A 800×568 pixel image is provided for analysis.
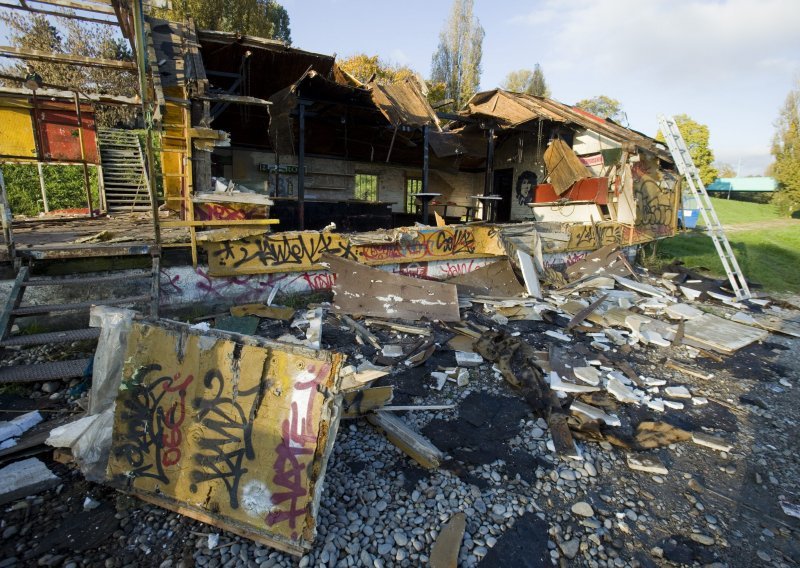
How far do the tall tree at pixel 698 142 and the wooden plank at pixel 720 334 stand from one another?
27.6 meters

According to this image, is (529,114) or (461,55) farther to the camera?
(461,55)

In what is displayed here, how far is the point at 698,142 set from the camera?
28938 mm

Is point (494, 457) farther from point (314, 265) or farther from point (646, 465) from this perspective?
point (314, 265)

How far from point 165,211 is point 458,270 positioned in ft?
25.8

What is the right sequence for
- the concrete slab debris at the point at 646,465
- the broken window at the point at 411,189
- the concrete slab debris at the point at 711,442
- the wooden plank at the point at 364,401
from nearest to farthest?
the concrete slab debris at the point at 646,465, the wooden plank at the point at 364,401, the concrete slab debris at the point at 711,442, the broken window at the point at 411,189

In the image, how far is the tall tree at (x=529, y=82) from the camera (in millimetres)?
39344

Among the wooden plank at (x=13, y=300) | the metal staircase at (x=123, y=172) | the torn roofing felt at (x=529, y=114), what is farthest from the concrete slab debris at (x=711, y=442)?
the metal staircase at (x=123, y=172)

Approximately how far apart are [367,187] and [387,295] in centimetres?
1115

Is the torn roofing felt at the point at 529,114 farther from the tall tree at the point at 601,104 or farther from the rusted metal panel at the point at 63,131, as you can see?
the tall tree at the point at 601,104

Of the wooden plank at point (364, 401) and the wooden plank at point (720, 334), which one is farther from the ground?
the wooden plank at point (364, 401)

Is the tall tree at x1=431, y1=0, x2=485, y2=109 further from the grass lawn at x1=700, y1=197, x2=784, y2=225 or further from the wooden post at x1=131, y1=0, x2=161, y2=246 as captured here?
the wooden post at x1=131, y1=0, x2=161, y2=246

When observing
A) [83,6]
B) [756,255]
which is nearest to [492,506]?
[83,6]

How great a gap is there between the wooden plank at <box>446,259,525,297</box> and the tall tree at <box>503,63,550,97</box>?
3689 centimetres

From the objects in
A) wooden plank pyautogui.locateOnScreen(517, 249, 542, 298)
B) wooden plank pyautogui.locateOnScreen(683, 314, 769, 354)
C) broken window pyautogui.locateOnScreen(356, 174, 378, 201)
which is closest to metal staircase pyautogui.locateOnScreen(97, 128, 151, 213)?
broken window pyautogui.locateOnScreen(356, 174, 378, 201)
